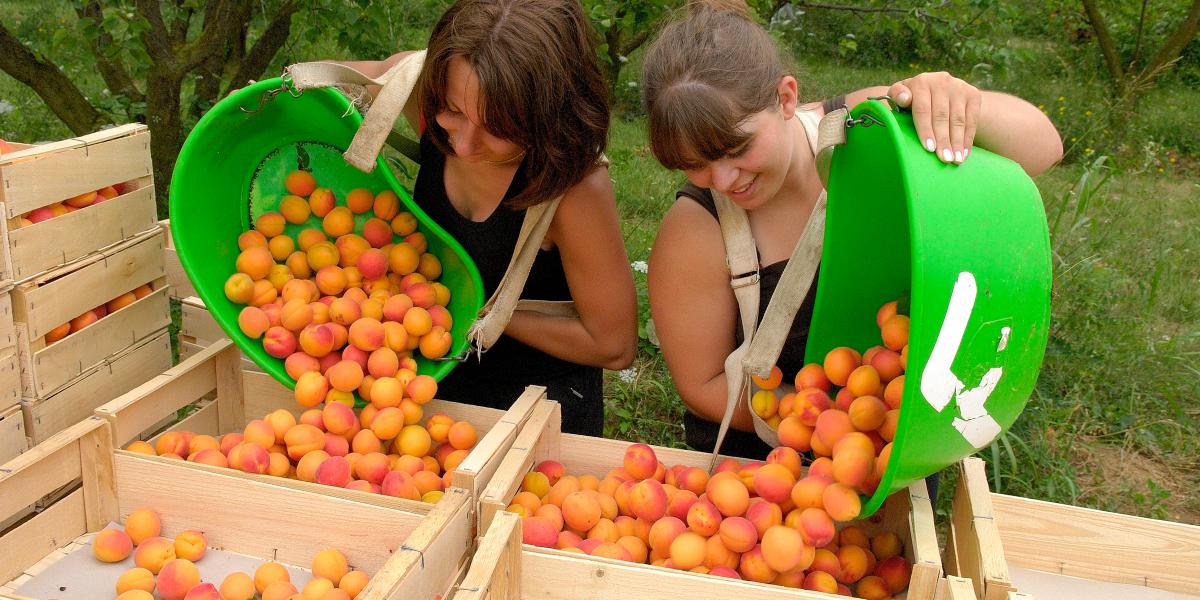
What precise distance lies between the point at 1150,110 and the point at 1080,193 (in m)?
5.07

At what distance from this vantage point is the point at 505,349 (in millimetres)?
2217

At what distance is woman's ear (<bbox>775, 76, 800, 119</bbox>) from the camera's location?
162 cm

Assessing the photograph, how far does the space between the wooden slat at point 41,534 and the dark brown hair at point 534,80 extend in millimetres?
895

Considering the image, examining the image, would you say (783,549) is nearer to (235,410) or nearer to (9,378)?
(235,410)

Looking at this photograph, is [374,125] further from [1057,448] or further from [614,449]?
[1057,448]

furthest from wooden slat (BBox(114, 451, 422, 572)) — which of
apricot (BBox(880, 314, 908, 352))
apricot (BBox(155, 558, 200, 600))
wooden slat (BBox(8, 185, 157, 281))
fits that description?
apricot (BBox(880, 314, 908, 352))

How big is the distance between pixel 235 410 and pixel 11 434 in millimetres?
412

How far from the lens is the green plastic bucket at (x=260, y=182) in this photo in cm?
170

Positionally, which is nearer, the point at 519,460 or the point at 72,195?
the point at 519,460

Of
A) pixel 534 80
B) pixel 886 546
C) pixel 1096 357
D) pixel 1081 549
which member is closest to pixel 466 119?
pixel 534 80

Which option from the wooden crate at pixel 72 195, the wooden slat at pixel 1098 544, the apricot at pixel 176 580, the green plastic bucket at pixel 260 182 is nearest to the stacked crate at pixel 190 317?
the wooden crate at pixel 72 195

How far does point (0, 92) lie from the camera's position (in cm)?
605

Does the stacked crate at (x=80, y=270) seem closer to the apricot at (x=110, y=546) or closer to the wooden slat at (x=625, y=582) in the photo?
the apricot at (x=110, y=546)

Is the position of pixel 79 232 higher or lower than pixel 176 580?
higher
